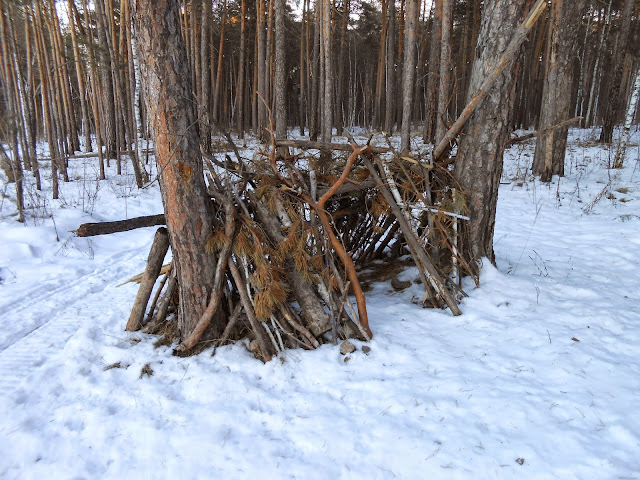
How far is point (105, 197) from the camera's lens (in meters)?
8.91

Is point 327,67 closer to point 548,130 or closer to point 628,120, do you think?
point 628,120

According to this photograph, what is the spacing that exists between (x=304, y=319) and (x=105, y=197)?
25.5 feet

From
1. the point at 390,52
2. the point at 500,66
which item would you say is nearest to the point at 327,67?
the point at 390,52

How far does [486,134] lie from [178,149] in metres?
2.83

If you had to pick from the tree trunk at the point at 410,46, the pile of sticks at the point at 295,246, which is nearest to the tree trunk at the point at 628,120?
the tree trunk at the point at 410,46

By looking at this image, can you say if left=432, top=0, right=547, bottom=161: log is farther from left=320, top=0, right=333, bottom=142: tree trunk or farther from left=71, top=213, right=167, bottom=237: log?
left=320, top=0, right=333, bottom=142: tree trunk

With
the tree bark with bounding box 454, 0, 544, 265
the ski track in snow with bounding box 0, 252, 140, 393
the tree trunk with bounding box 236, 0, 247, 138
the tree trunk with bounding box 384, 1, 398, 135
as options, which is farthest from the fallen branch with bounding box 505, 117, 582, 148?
the tree trunk with bounding box 236, 0, 247, 138

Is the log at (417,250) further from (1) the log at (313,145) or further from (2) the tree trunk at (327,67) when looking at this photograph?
(2) the tree trunk at (327,67)

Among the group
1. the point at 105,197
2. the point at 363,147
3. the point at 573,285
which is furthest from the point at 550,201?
the point at 105,197

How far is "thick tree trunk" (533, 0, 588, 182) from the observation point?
8062 millimetres

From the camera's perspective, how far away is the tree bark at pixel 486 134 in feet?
11.3

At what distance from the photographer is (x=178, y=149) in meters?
2.77

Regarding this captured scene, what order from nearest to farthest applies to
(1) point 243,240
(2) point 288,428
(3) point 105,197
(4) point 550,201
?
(2) point 288,428 → (1) point 243,240 → (4) point 550,201 → (3) point 105,197

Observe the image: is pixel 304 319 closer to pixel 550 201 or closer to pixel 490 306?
pixel 490 306
